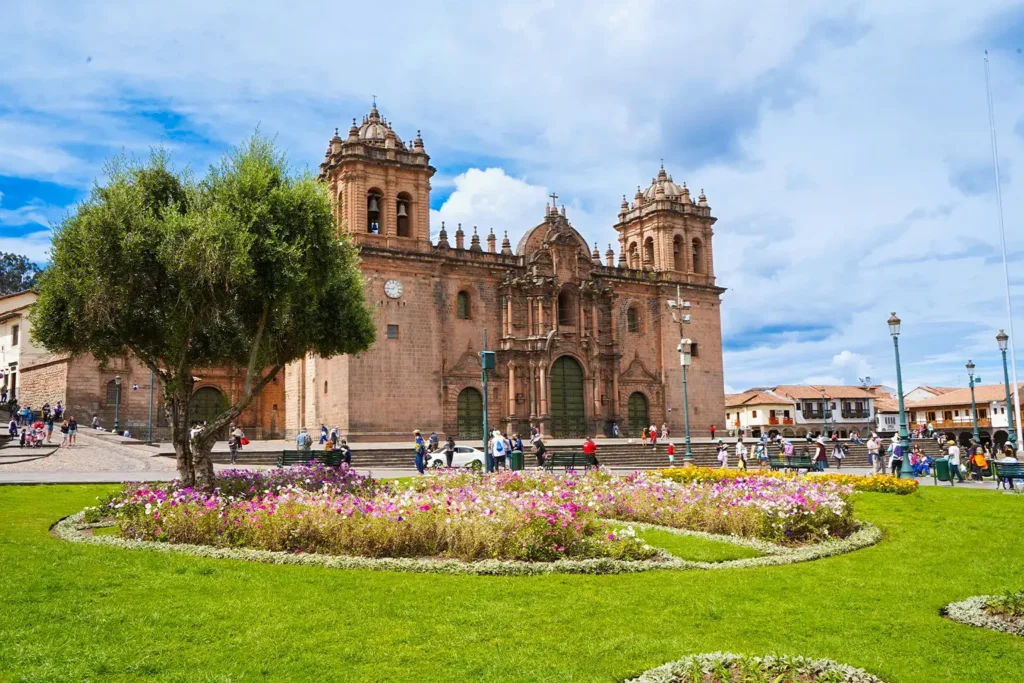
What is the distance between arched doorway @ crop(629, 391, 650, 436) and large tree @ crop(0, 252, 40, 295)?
60.1 metres

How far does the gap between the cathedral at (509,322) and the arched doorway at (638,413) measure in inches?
4.1

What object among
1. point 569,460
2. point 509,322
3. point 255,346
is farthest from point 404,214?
point 255,346

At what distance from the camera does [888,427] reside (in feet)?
256

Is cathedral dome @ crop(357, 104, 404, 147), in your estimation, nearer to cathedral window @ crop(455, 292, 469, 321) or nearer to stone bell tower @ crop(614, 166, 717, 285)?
cathedral window @ crop(455, 292, 469, 321)

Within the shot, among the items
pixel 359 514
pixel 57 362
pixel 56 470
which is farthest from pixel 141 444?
pixel 359 514

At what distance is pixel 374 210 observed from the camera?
36750mm

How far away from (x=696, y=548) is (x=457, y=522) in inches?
123

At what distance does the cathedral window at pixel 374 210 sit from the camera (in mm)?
36594

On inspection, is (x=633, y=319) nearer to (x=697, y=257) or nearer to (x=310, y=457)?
(x=697, y=257)

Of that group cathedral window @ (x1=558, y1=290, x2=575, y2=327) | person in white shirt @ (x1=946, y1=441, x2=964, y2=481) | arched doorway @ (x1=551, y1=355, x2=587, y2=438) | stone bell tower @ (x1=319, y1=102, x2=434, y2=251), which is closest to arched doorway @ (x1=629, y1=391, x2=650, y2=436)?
arched doorway @ (x1=551, y1=355, x2=587, y2=438)

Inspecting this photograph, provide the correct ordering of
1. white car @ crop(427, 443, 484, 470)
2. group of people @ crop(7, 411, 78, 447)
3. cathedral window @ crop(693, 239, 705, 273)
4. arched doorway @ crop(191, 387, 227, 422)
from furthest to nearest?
1. cathedral window @ crop(693, 239, 705, 273)
2. arched doorway @ crop(191, 387, 227, 422)
3. group of people @ crop(7, 411, 78, 447)
4. white car @ crop(427, 443, 484, 470)

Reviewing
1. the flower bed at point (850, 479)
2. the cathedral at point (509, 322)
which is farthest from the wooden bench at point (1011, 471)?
the cathedral at point (509, 322)

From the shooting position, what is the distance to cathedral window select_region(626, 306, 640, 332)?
43350 mm

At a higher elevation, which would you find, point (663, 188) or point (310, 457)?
point (663, 188)
